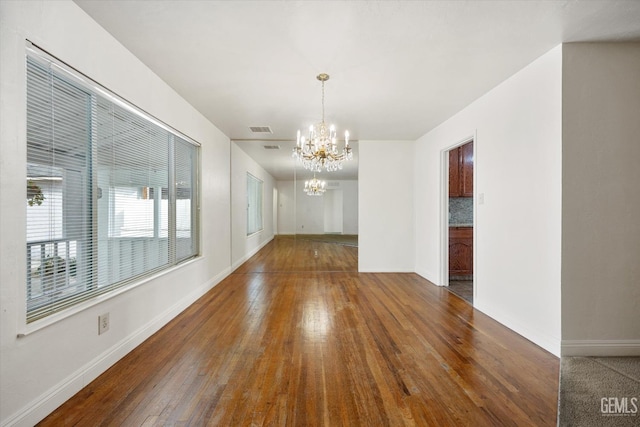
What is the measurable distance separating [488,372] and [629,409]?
76 cm

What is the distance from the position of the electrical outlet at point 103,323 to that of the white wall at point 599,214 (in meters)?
3.67

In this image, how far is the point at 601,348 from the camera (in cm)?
251

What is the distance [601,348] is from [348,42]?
330cm

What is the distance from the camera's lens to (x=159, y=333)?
298 centimetres

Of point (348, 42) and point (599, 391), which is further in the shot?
point (348, 42)

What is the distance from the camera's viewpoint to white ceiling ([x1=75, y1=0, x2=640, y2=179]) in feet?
6.85

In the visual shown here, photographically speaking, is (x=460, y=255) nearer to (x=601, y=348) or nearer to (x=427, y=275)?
(x=427, y=275)

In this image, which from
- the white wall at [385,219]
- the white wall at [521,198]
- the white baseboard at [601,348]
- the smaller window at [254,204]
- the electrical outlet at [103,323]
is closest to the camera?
the electrical outlet at [103,323]

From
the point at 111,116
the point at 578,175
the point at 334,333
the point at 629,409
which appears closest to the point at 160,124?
the point at 111,116

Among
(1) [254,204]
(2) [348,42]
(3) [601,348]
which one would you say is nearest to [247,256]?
(1) [254,204]

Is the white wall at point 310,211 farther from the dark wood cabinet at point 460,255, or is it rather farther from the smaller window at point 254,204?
the dark wood cabinet at point 460,255

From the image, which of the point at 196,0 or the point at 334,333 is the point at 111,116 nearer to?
the point at 196,0

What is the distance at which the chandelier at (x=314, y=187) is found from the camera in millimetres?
6402

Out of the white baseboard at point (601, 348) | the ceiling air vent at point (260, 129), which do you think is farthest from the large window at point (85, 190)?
the white baseboard at point (601, 348)
